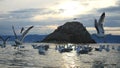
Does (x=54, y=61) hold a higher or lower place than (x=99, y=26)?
lower

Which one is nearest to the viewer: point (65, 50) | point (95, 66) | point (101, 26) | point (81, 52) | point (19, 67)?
point (19, 67)

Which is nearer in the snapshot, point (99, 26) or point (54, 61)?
point (54, 61)

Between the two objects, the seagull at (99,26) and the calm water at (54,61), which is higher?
the seagull at (99,26)

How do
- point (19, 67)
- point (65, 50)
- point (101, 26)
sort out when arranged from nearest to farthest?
point (19, 67) < point (101, 26) < point (65, 50)

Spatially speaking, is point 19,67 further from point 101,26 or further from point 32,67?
point 101,26

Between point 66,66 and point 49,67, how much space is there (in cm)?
295

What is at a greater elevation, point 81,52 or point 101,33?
point 101,33

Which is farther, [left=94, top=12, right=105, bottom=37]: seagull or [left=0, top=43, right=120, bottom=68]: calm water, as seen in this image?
[left=94, top=12, right=105, bottom=37]: seagull

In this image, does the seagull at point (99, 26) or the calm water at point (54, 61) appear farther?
the seagull at point (99, 26)

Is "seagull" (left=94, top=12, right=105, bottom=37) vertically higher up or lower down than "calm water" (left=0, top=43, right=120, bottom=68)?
higher up

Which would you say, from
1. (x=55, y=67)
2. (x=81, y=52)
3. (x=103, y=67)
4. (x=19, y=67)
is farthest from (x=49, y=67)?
(x=81, y=52)

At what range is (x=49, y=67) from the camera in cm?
4056

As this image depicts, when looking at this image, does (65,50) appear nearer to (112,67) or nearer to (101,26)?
(101,26)

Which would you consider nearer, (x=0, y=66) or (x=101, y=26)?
(x=0, y=66)
